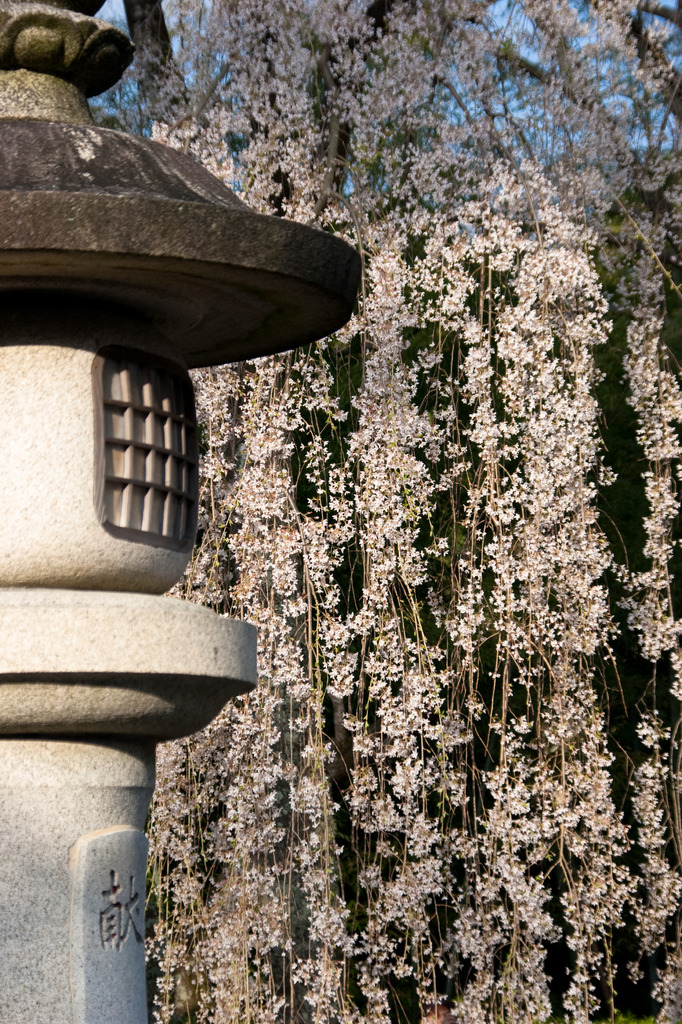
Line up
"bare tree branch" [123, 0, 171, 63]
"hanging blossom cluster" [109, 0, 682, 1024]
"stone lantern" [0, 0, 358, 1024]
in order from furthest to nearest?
"bare tree branch" [123, 0, 171, 63] < "hanging blossom cluster" [109, 0, 682, 1024] < "stone lantern" [0, 0, 358, 1024]

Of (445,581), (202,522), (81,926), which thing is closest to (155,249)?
(81,926)

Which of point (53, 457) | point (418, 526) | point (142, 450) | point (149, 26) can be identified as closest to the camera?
point (53, 457)

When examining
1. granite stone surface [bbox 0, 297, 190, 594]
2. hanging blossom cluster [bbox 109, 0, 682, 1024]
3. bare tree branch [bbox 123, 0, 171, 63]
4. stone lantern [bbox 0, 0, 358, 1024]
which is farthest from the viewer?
bare tree branch [bbox 123, 0, 171, 63]

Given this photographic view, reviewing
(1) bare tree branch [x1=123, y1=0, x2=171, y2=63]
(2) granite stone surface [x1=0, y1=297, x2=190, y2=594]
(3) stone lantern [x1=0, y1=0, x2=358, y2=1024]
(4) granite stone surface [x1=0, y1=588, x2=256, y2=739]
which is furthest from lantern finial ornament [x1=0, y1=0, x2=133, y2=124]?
(1) bare tree branch [x1=123, y1=0, x2=171, y2=63]

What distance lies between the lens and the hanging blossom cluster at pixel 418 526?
4.33 metres

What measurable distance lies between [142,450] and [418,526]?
2.32 meters

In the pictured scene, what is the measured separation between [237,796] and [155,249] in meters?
2.61

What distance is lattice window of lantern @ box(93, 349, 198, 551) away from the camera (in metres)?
2.59

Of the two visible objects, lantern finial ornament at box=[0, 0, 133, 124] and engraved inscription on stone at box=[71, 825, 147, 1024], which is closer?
engraved inscription on stone at box=[71, 825, 147, 1024]

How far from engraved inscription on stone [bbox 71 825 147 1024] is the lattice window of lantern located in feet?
2.40

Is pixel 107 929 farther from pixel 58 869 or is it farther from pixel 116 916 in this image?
pixel 58 869

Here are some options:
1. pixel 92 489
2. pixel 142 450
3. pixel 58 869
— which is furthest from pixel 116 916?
pixel 142 450

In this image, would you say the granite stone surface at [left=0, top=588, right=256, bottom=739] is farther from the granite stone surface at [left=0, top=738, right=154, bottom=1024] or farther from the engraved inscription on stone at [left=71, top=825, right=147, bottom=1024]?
the engraved inscription on stone at [left=71, top=825, right=147, bottom=1024]

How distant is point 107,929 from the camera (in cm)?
245
